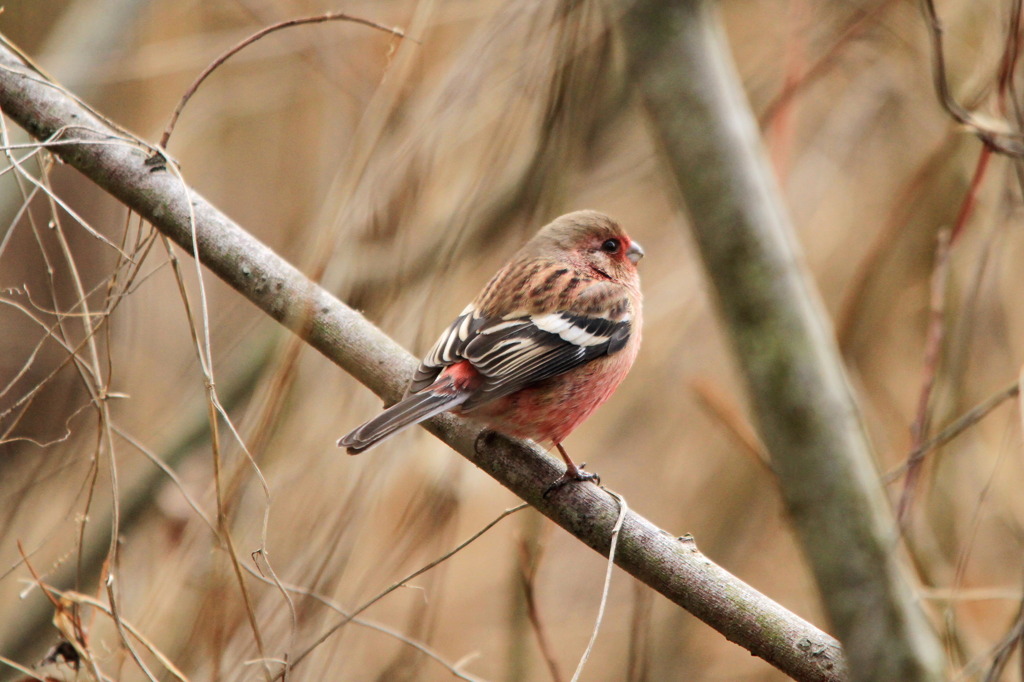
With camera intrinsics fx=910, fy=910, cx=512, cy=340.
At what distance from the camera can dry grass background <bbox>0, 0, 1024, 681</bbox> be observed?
3.93 metres

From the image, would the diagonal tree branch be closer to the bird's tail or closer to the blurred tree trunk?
the bird's tail

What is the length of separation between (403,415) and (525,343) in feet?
3.40

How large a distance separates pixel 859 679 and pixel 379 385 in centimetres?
228

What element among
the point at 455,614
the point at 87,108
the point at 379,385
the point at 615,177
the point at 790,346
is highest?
the point at 615,177

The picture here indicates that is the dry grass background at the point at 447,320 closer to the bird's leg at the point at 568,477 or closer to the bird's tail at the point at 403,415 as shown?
the bird's tail at the point at 403,415

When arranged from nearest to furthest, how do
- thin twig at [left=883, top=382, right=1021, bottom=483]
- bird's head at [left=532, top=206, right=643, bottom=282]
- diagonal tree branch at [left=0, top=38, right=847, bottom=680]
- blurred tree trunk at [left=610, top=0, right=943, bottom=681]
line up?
blurred tree trunk at [left=610, top=0, right=943, bottom=681]
diagonal tree branch at [left=0, top=38, right=847, bottom=680]
thin twig at [left=883, top=382, right=1021, bottom=483]
bird's head at [left=532, top=206, right=643, bottom=282]

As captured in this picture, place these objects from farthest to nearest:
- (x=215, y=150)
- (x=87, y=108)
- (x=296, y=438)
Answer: (x=215, y=150) → (x=296, y=438) → (x=87, y=108)

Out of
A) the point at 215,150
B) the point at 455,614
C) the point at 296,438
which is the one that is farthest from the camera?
the point at 215,150

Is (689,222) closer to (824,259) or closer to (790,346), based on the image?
(790,346)

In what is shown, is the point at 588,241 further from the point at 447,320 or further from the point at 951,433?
the point at 951,433

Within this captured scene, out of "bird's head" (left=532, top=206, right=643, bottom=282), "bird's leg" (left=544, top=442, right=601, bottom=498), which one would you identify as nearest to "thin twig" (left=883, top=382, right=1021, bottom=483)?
"bird's leg" (left=544, top=442, right=601, bottom=498)

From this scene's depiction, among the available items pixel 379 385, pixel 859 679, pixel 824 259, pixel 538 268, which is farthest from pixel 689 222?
pixel 824 259

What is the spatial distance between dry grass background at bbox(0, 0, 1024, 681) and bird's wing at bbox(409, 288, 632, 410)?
204 mm

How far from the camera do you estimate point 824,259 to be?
7102 mm
